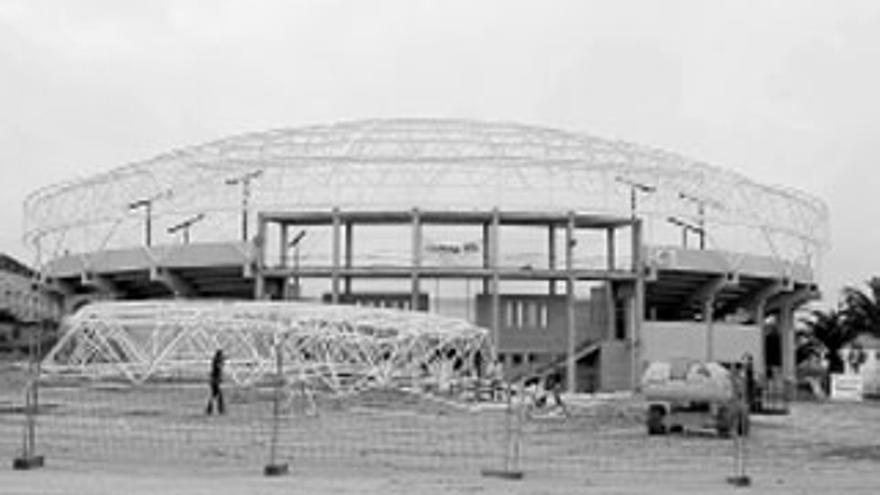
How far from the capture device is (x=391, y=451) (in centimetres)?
2003

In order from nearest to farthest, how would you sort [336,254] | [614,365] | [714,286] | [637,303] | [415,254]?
[415,254]
[336,254]
[637,303]
[614,365]
[714,286]

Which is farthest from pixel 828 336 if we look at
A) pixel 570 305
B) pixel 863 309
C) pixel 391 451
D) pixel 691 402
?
pixel 391 451

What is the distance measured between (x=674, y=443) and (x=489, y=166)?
38469mm

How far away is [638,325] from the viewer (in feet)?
214

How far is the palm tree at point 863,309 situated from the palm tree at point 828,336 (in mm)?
727

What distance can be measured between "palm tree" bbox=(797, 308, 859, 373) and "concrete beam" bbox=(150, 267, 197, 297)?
4309 centimetres

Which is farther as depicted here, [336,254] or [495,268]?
[336,254]

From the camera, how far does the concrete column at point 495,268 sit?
61.2 m

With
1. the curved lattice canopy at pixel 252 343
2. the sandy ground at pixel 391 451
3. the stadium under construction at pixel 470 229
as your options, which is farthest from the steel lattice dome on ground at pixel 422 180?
the sandy ground at pixel 391 451

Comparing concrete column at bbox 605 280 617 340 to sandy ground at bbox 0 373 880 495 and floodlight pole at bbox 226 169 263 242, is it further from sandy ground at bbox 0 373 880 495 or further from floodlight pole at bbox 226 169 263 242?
sandy ground at bbox 0 373 880 495

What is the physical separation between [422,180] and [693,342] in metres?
17.0

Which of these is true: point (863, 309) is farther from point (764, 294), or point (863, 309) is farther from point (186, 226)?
point (186, 226)

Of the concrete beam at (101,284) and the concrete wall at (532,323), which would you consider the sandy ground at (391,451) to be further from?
the concrete beam at (101,284)

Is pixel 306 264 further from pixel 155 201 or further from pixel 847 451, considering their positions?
pixel 847 451
